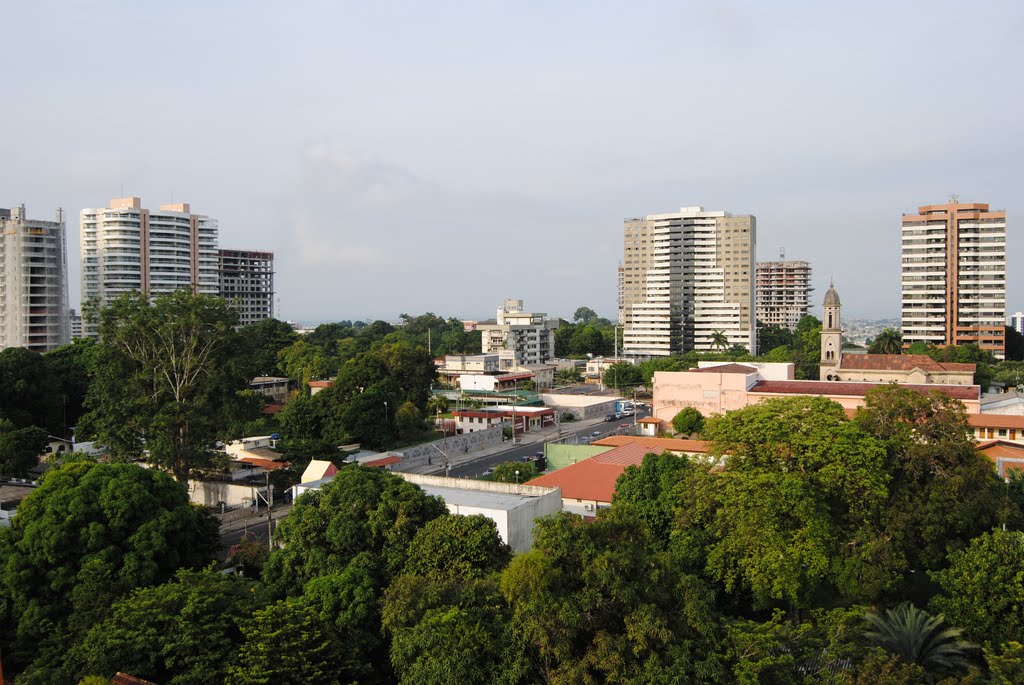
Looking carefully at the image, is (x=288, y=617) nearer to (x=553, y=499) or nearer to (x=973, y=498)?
(x=553, y=499)

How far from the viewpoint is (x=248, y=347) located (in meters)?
31.6

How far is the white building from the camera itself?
84625 millimetres

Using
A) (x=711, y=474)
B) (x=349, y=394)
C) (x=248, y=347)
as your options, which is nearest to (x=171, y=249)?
(x=349, y=394)

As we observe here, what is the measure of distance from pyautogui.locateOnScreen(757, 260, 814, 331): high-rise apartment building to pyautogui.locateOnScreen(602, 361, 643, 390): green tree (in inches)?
2671

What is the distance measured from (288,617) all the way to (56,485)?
7918 millimetres

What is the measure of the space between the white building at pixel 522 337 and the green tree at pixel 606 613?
6791cm

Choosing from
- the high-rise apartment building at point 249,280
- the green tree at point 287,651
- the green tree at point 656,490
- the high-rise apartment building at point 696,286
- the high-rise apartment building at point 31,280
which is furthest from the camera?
the high-rise apartment building at point 249,280

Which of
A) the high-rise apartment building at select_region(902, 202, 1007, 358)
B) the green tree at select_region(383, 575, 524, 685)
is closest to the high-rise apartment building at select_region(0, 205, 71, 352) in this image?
the green tree at select_region(383, 575, 524, 685)

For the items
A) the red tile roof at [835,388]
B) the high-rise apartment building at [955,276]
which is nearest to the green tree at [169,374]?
the red tile roof at [835,388]

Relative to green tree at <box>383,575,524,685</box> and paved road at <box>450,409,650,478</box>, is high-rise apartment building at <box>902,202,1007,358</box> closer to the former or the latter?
paved road at <box>450,409,650,478</box>

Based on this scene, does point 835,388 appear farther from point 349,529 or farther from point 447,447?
point 349,529

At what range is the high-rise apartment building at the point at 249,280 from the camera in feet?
321

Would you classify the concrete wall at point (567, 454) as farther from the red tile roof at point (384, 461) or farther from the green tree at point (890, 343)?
the green tree at point (890, 343)

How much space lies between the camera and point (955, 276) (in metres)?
71.6
